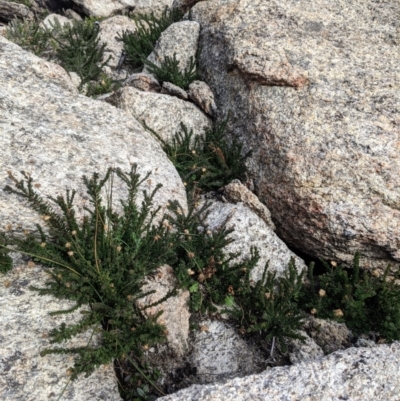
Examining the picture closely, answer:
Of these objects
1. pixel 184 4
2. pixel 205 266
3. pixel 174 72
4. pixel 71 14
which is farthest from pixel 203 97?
pixel 71 14

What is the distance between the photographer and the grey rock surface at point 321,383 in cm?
287

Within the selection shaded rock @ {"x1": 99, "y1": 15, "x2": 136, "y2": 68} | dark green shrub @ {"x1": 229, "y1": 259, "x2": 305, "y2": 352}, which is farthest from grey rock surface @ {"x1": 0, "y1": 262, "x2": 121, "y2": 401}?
shaded rock @ {"x1": 99, "y1": 15, "x2": 136, "y2": 68}

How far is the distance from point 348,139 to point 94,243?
3.27m

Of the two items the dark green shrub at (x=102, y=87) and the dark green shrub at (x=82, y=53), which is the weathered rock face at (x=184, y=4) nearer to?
the dark green shrub at (x=82, y=53)

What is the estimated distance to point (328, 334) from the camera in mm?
4336

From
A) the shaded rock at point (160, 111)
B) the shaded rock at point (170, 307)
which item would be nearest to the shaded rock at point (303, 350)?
the shaded rock at point (170, 307)

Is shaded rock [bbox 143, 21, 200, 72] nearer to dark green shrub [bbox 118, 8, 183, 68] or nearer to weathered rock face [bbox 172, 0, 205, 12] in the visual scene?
dark green shrub [bbox 118, 8, 183, 68]

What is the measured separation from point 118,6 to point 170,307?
8500mm

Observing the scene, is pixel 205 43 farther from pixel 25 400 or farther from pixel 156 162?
pixel 25 400

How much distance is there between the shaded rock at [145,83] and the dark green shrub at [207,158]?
129 centimetres

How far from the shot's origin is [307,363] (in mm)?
3133

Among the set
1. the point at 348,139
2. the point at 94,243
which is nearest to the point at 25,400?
the point at 94,243

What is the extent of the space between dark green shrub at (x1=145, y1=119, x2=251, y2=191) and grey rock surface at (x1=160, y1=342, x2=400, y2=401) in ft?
9.65

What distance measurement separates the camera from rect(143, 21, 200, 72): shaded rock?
707 centimetres
